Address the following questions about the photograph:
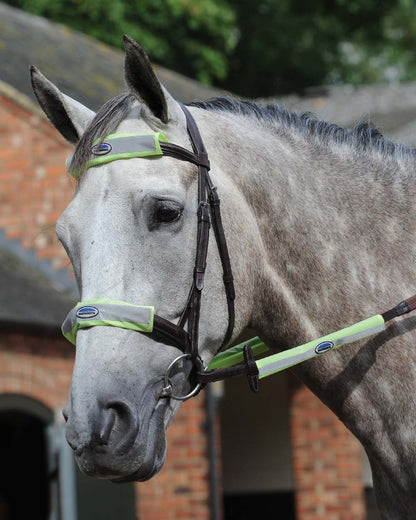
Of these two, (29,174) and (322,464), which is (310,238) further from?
(29,174)

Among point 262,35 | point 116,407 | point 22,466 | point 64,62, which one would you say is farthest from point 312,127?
point 262,35

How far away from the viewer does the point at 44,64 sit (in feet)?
43.5

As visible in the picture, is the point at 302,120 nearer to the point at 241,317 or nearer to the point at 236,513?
the point at 241,317

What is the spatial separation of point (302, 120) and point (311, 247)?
1.76ft

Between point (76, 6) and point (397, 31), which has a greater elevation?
point (397, 31)

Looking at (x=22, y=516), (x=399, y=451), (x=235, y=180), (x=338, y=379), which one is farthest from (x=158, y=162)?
(x=22, y=516)

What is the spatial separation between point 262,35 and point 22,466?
1343 cm

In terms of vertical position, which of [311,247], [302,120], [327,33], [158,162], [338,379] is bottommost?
[338,379]

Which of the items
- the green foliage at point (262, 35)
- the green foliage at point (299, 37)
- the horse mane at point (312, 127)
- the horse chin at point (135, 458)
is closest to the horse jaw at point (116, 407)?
the horse chin at point (135, 458)

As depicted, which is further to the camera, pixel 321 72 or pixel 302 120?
pixel 321 72

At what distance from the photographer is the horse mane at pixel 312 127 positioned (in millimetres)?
3412

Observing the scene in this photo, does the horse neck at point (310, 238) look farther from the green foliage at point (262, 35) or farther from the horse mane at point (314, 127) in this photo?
the green foliage at point (262, 35)

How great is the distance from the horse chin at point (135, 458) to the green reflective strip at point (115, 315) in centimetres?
26

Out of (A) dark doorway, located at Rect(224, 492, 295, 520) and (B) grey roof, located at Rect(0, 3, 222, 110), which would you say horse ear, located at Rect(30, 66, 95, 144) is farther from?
(A) dark doorway, located at Rect(224, 492, 295, 520)
